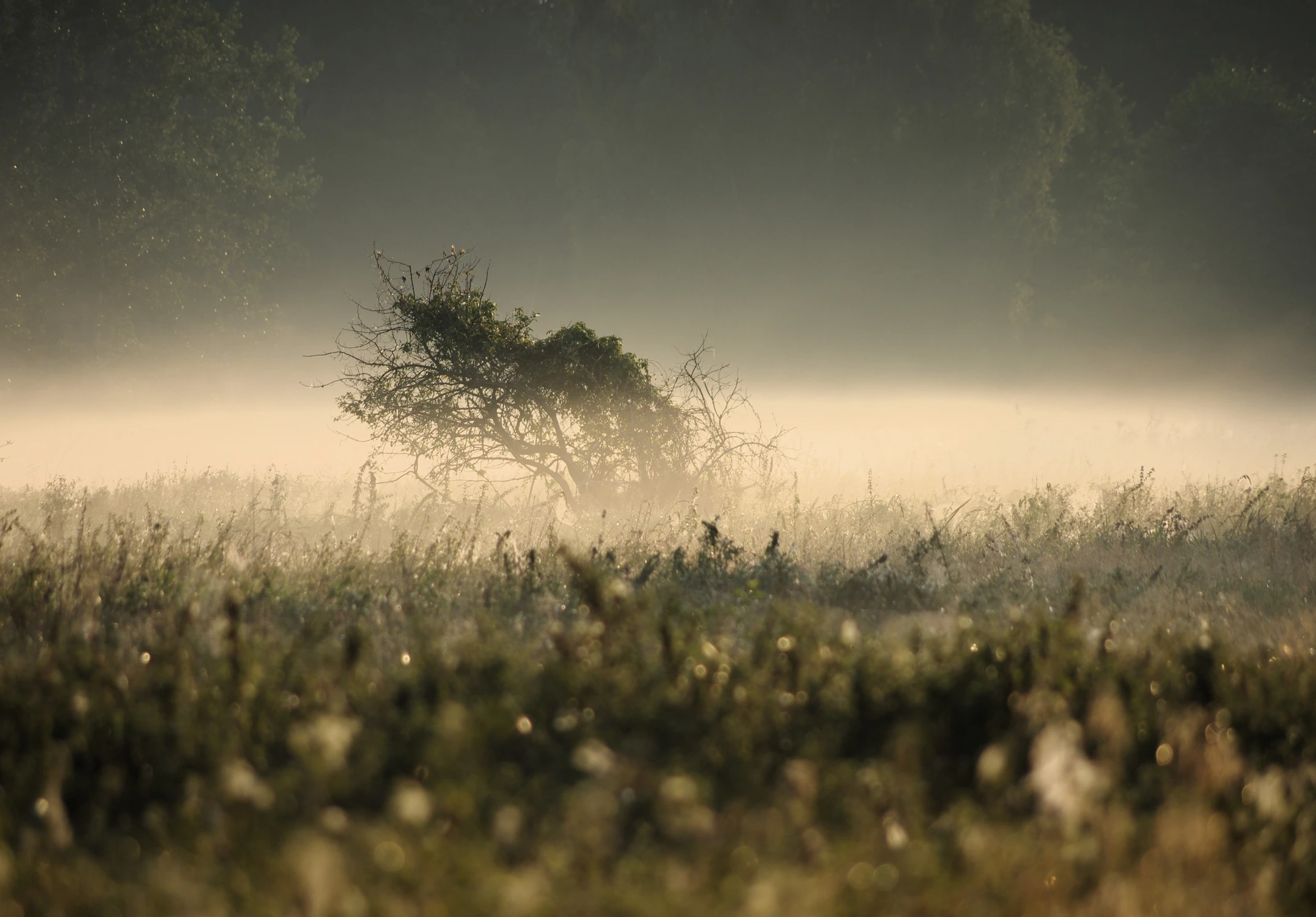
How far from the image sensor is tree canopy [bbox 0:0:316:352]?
21.9 meters

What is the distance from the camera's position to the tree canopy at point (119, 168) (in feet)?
71.9

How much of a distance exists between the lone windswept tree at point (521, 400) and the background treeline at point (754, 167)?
18.7 m

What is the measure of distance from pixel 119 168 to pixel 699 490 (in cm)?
2239

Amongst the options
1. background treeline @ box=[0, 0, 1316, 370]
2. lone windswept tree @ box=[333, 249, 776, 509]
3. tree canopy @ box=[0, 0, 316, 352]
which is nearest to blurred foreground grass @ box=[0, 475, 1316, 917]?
lone windswept tree @ box=[333, 249, 776, 509]

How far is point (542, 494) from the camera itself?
44.1 feet

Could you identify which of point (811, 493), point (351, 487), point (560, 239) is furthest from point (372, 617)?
point (560, 239)

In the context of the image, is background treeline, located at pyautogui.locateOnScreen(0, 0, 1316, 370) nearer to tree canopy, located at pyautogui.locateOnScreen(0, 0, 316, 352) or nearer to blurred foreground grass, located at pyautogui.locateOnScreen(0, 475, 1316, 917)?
tree canopy, located at pyautogui.locateOnScreen(0, 0, 316, 352)

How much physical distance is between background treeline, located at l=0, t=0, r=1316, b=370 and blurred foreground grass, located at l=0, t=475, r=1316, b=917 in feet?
79.8

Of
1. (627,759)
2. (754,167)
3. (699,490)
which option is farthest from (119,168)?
(627,759)

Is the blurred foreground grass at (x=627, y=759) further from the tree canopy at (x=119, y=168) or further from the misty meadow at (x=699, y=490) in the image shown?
the tree canopy at (x=119, y=168)

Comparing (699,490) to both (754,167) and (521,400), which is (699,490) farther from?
(754,167)

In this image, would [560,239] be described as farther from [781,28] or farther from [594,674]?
[594,674]

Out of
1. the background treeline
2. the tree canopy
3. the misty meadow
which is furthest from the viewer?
A: the background treeline

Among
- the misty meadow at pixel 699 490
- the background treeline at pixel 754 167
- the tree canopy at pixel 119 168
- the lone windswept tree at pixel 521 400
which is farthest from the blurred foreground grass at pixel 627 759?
the background treeline at pixel 754 167
